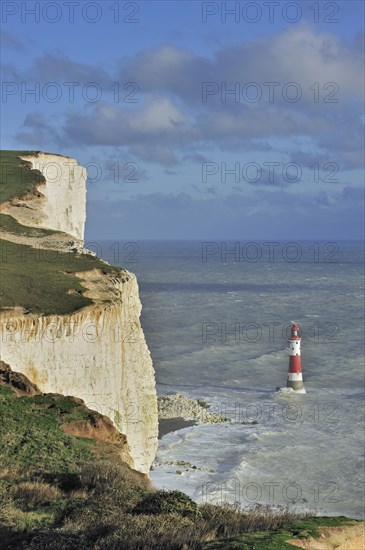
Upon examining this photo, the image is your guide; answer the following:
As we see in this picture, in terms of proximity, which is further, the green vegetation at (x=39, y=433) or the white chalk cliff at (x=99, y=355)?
the white chalk cliff at (x=99, y=355)

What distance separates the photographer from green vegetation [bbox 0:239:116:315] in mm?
21841

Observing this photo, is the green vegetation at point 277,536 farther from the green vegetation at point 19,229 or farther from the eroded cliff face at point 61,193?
the eroded cliff face at point 61,193

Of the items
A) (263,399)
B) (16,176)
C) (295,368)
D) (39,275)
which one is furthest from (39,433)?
(16,176)

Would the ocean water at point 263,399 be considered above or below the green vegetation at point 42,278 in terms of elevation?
below

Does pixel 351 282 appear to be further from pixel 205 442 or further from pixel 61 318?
pixel 61 318

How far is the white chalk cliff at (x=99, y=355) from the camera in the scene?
67.2 ft

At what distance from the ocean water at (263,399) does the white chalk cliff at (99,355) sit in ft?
13.8

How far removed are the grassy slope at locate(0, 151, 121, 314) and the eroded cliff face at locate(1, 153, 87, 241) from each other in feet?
19.3

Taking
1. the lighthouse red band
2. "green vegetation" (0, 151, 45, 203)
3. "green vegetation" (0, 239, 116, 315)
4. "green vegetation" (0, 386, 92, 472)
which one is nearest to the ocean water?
the lighthouse red band

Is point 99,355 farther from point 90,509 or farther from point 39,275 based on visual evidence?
point 90,509

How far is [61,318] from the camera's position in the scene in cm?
2098

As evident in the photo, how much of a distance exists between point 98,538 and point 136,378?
14109 millimetres

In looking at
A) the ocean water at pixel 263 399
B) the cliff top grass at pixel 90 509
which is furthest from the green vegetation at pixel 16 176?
the cliff top grass at pixel 90 509

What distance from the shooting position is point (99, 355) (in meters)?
22.0
